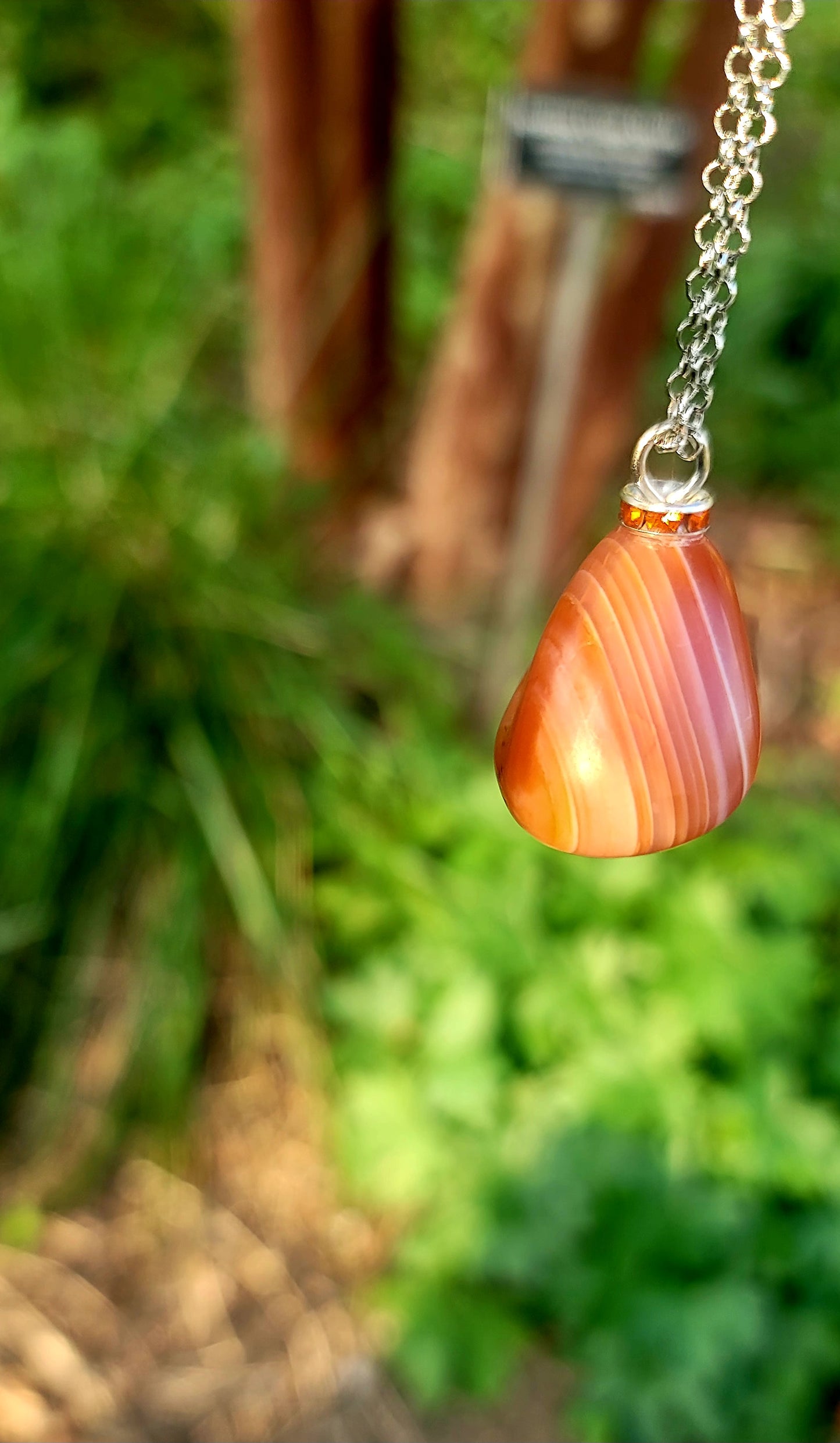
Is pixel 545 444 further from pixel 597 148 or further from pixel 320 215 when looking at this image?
pixel 320 215

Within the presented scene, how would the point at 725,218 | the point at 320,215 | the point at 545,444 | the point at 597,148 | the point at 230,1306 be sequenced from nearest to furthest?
the point at 725,218, the point at 597,148, the point at 230,1306, the point at 545,444, the point at 320,215

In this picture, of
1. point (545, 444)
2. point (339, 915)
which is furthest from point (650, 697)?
point (545, 444)

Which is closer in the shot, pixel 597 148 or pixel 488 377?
pixel 597 148

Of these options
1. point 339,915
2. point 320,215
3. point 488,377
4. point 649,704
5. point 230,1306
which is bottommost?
point 230,1306

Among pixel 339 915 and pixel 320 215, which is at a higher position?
pixel 320 215

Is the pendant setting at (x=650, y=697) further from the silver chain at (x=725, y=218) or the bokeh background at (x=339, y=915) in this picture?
the bokeh background at (x=339, y=915)

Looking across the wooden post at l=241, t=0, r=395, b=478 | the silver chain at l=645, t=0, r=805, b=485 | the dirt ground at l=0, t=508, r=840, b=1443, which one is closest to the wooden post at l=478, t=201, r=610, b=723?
the wooden post at l=241, t=0, r=395, b=478

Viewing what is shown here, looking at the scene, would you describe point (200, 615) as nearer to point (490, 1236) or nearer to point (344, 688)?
point (344, 688)

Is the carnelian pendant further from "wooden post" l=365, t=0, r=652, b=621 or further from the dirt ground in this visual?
"wooden post" l=365, t=0, r=652, b=621

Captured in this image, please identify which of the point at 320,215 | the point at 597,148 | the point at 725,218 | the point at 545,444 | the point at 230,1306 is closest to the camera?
the point at 725,218
